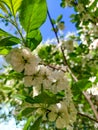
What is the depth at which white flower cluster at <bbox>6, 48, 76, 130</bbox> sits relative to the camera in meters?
1.38

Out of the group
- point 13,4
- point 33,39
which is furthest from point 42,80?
point 13,4

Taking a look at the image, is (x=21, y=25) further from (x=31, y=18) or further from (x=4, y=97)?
(x=4, y=97)

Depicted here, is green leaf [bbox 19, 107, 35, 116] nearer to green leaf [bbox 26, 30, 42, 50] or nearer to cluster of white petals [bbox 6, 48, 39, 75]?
cluster of white petals [bbox 6, 48, 39, 75]

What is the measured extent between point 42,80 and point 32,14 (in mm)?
283

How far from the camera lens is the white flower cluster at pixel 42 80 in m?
1.38

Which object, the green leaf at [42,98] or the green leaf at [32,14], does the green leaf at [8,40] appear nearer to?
the green leaf at [32,14]

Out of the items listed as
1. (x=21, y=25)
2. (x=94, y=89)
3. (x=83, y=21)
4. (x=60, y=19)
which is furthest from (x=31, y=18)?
(x=60, y=19)

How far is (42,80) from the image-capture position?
141 centimetres

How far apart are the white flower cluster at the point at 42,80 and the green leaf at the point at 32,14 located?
0.39ft

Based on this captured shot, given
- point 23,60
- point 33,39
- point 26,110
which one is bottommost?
point 26,110

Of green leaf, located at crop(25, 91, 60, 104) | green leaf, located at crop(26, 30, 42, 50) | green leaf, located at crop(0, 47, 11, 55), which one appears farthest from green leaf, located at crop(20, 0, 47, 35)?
green leaf, located at crop(25, 91, 60, 104)

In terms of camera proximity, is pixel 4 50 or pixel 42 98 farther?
pixel 4 50

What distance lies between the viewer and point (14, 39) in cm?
141

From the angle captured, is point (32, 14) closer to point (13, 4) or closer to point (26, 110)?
point (13, 4)
